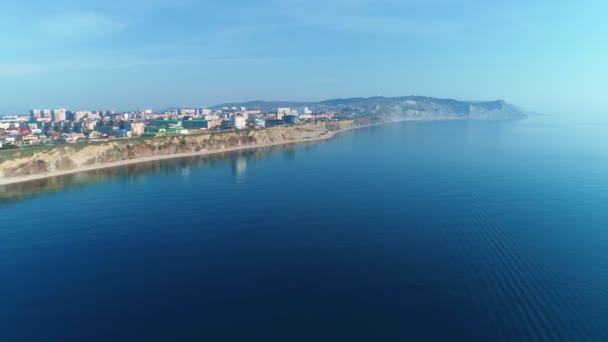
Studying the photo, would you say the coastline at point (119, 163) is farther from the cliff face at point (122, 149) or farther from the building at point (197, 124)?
the building at point (197, 124)

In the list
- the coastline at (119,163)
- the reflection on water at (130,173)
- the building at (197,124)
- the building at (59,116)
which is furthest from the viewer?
the building at (59,116)

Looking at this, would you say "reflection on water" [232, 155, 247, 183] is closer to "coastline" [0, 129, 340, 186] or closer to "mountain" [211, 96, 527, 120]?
"coastline" [0, 129, 340, 186]

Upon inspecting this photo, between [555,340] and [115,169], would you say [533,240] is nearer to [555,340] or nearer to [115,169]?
[555,340]

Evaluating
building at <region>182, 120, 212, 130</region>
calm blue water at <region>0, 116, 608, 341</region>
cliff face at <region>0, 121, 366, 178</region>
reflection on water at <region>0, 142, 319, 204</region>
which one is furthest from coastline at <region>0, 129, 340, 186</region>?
building at <region>182, 120, 212, 130</region>

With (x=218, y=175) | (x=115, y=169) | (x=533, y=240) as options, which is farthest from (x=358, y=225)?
(x=115, y=169)

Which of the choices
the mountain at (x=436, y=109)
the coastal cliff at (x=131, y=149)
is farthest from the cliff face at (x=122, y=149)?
the mountain at (x=436, y=109)

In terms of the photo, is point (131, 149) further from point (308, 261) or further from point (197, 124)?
point (308, 261)
